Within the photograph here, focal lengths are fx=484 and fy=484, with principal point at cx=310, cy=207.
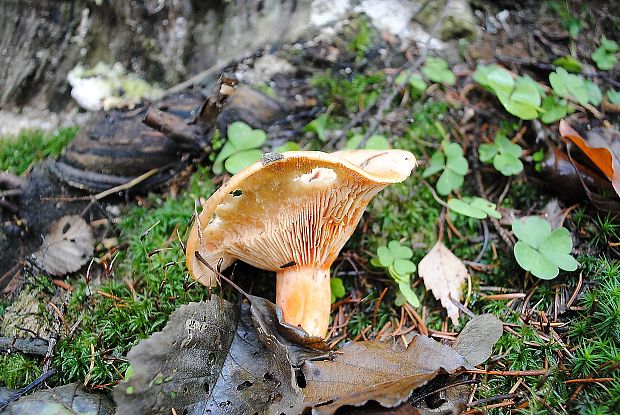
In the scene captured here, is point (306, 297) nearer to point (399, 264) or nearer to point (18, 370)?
point (399, 264)

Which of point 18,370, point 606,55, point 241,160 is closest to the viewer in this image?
point 18,370

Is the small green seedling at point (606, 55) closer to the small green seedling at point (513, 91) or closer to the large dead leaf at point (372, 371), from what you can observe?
the small green seedling at point (513, 91)

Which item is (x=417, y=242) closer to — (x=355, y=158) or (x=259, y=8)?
(x=355, y=158)

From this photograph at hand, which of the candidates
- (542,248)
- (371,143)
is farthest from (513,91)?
(542,248)

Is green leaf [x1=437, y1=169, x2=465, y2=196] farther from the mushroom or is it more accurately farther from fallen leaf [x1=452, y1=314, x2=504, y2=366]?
fallen leaf [x1=452, y1=314, x2=504, y2=366]

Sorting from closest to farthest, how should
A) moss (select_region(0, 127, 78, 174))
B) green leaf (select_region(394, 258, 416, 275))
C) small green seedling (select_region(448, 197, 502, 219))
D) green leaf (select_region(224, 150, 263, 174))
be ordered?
green leaf (select_region(394, 258, 416, 275)) → small green seedling (select_region(448, 197, 502, 219)) → green leaf (select_region(224, 150, 263, 174)) → moss (select_region(0, 127, 78, 174))

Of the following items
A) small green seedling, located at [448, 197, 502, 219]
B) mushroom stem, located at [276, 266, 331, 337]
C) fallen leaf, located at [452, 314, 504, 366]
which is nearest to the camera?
fallen leaf, located at [452, 314, 504, 366]

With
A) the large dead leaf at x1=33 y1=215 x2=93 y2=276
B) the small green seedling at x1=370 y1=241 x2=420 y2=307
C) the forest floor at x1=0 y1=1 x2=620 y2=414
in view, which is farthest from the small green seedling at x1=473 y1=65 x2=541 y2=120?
the large dead leaf at x1=33 y1=215 x2=93 y2=276
